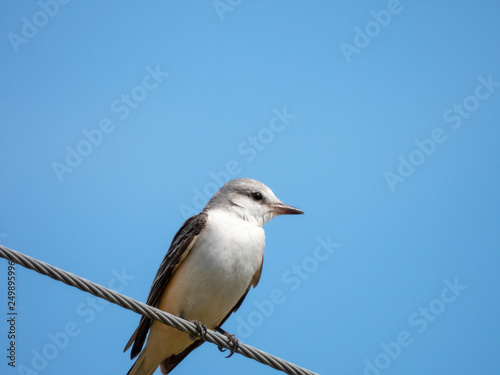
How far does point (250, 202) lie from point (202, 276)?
1.45 metres

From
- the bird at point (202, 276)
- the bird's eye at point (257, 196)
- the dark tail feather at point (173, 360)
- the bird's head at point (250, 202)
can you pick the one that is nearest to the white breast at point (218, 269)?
the bird at point (202, 276)

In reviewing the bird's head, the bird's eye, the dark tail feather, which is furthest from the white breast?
the bird's eye

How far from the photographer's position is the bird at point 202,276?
6734 mm

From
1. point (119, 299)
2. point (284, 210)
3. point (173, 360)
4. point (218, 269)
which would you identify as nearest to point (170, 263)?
point (218, 269)

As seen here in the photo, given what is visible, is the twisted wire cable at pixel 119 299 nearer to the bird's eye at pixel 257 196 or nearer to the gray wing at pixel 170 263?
the gray wing at pixel 170 263

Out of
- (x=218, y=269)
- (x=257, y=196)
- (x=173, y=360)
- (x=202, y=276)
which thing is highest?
(x=257, y=196)

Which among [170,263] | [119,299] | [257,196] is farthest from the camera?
[257,196]

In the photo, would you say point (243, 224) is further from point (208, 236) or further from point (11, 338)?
point (11, 338)

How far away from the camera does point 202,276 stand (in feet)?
22.0

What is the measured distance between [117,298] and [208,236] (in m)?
2.25

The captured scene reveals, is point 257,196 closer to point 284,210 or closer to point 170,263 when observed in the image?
point 284,210

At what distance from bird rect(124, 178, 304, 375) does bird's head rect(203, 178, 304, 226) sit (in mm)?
16

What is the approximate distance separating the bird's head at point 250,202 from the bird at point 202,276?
0.6 inches

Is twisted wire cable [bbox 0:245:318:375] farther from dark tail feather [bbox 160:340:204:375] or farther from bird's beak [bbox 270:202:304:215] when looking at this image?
bird's beak [bbox 270:202:304:215]
